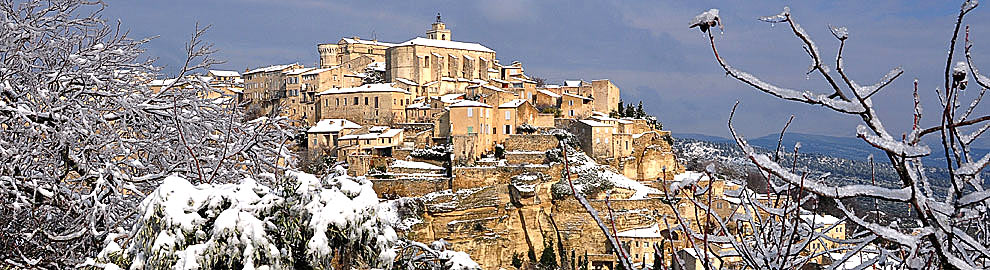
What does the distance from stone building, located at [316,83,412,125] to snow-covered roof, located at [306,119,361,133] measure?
5.25 feet

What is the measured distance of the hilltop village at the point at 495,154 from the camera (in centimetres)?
2245

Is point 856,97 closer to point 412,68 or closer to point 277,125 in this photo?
point 277,125

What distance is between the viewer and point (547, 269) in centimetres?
2228

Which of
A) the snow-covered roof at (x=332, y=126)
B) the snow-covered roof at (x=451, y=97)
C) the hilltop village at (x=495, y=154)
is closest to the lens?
the hilltop village at (x=495, y=154)

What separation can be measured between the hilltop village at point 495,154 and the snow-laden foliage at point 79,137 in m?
10.9

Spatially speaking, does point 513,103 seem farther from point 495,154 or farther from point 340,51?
point 340,51

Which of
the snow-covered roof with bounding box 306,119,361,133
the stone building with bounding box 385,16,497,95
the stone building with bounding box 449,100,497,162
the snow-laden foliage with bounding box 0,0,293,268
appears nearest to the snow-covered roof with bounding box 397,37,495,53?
the stone building with bounding box 385,16,497,95

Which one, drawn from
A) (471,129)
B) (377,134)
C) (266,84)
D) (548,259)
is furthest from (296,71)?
(548,259)

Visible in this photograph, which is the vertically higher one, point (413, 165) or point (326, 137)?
point (326, 137)

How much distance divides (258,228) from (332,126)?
2820 cm

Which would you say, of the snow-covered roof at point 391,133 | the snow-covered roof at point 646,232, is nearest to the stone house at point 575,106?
the snow-covered roof at point 391,133

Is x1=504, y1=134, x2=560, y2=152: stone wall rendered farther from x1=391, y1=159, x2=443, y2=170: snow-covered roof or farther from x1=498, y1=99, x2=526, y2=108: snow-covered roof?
x1=391, y1=159, x2=443, y2=170: snow-covered roof

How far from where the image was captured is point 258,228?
10.1 ft

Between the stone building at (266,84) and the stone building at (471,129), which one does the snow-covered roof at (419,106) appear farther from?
the stone building at (266,84)
